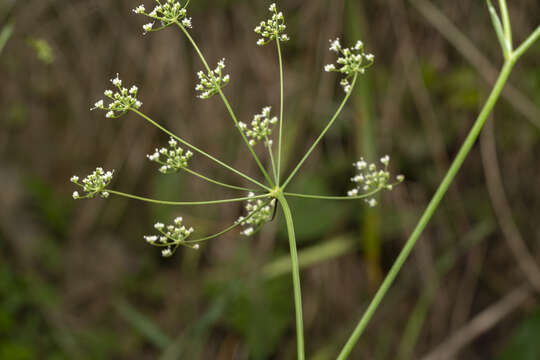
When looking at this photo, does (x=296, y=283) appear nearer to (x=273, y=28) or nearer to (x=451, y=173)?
(x=451, y=173)

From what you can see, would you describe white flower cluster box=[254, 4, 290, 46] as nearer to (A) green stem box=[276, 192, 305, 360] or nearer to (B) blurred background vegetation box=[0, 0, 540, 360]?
(A) green stem box=[276, 192, 305, 360]

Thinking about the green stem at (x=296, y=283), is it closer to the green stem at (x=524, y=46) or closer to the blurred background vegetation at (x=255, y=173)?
the green stem at (x=524, y=46)

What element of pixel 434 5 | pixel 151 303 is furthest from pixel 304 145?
pixel 151 303

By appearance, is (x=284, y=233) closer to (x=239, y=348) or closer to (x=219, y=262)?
(x=219, y=262)

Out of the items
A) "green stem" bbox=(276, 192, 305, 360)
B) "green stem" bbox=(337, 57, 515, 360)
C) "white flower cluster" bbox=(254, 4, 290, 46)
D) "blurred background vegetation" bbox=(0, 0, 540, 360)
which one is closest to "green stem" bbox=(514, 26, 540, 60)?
"green stem" bbox=(337, 57, 515, 360)

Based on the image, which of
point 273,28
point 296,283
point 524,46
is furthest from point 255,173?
point 524,46

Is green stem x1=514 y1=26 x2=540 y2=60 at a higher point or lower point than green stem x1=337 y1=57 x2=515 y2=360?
higher

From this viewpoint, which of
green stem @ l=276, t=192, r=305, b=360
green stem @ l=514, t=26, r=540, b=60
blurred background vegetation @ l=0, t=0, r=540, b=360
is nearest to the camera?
green stem @ l=514, t=26, r=540, b=60

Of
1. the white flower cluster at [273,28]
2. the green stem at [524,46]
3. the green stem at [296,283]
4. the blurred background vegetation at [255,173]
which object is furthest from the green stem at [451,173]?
the blurred background vegetation at [255,173]
